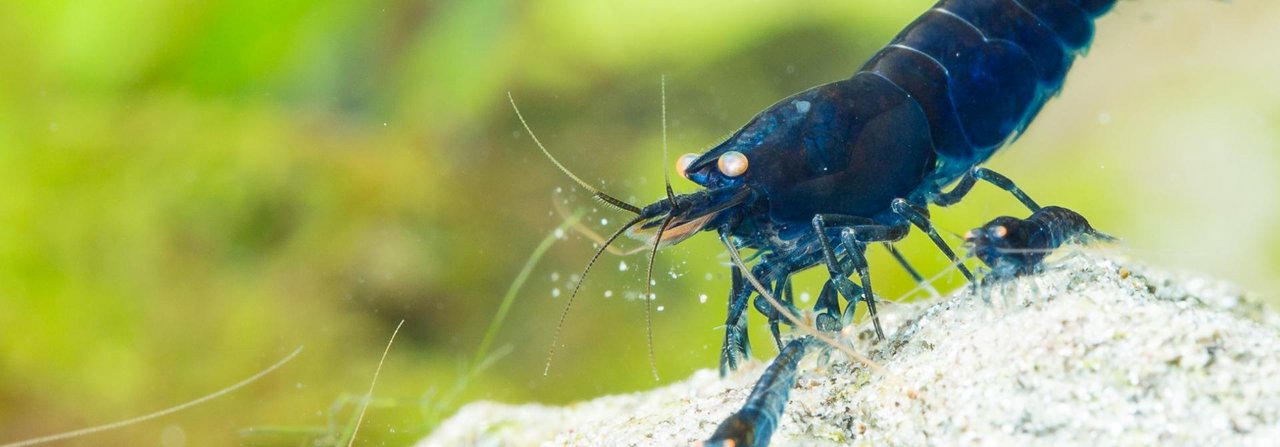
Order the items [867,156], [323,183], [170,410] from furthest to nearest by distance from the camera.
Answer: [323,183] < [170,410] < [867,156]

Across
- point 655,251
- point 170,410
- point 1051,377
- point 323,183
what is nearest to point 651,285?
point 655,251

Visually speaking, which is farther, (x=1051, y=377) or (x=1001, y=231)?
(x=1001, y=231)

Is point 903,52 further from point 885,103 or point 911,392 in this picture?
point 911,392

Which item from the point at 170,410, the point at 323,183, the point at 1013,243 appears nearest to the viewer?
the point at 1013,243

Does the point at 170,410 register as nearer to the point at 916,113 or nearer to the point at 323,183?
the point at 323,183

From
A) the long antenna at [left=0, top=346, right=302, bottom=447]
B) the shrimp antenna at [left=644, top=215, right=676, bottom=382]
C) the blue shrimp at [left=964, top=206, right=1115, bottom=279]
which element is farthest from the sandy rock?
the long antenna at [left=0, top=346, right=302, bottom=447]

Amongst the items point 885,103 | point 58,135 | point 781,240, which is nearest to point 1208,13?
point 885,103

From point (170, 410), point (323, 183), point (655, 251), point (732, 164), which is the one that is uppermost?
point (323, 183)
